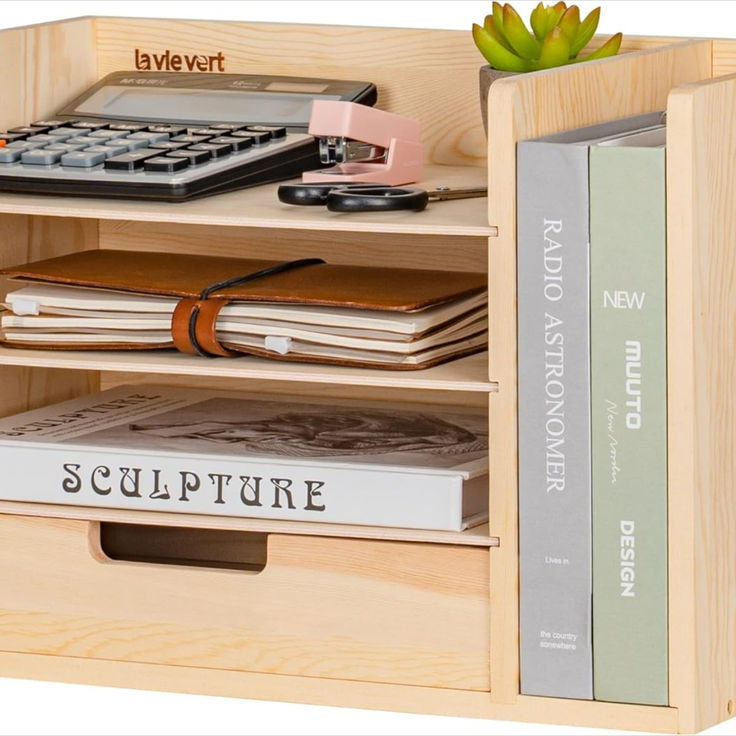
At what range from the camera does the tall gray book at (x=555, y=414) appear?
218 cm

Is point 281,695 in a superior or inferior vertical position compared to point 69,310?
inferior

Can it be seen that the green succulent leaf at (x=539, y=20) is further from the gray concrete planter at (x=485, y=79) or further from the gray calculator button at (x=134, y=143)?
the gray calculator button at (x=134, y=143)

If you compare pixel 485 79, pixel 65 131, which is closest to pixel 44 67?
pixel 65 131

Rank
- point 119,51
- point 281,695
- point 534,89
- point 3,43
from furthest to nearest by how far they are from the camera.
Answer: point 119,51 → point 3,43 → point 281,695 → point 534,89

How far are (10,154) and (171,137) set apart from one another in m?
0.18

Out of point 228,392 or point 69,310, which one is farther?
point 228,392

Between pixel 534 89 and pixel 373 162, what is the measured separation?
1.04ft

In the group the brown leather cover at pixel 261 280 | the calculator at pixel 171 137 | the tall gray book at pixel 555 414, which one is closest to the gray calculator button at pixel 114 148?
the calculator at pixel 171 137

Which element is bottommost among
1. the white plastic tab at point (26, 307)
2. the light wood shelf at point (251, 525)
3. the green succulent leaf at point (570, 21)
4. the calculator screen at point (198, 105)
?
the light wood shelf at point (251, 525)

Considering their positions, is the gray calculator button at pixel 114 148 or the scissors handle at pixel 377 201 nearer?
the scissors handle at pixel 377 201

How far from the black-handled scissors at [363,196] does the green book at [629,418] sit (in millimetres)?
213

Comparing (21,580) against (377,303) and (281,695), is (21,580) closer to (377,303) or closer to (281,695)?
(281,695)

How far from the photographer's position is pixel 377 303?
231 centimetres

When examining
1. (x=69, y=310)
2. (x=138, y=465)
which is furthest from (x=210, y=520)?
(x=69, y=310)
